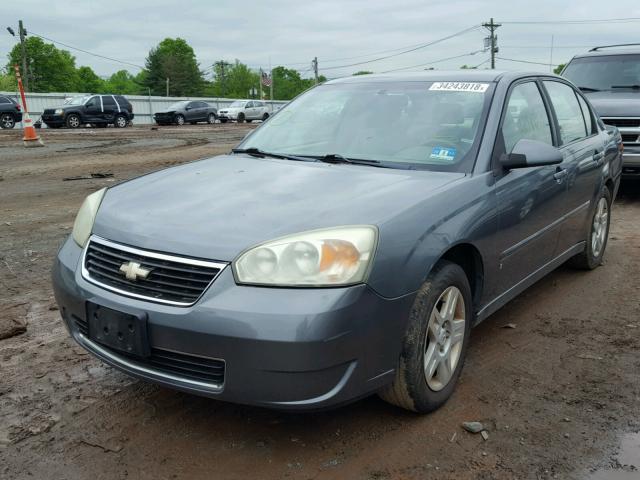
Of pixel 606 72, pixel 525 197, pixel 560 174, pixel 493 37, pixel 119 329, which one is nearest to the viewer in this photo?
pixel 119 329

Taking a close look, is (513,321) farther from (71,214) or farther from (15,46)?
(15,46)

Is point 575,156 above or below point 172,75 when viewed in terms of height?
below

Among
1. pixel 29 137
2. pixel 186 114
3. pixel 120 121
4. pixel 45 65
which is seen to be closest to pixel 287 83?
pixel 45 65

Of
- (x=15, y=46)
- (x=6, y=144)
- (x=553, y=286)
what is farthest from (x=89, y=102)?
(x=15, y=46)

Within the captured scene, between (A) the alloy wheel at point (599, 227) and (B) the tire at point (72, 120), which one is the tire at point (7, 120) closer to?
(B) the tire at point (72, 120)

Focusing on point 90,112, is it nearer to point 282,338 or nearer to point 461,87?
point 461,87

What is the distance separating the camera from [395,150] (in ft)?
11.3

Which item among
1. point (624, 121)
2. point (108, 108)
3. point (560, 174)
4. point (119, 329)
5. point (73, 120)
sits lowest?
point (119, 329)

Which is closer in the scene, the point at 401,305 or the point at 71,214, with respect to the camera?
the point at 401,305

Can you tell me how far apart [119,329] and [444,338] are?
1465 millimetres

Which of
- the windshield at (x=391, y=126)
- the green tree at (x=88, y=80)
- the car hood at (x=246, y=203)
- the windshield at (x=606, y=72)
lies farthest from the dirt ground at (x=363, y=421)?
the green tree at (x=88, y=80)

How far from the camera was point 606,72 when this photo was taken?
29.5 feet

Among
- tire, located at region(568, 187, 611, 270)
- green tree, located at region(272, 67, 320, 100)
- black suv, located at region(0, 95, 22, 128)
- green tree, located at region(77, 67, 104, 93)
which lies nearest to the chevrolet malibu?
tire, located at region(568, 187, 611, 270)

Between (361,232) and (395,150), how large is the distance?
111 centimetres
